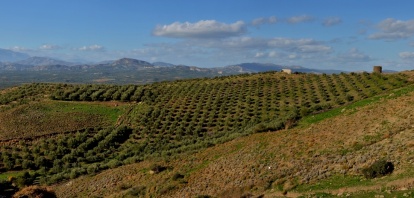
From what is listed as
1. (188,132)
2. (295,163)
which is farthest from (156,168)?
(188,132)

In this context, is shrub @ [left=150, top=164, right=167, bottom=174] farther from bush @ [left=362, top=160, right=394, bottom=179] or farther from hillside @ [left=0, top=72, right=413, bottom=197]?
bush @ [left=362, top=160, right=394, bottom=179]

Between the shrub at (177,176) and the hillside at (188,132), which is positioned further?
the shrub at (177,176)

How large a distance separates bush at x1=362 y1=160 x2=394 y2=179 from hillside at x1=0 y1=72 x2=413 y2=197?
1.39 m

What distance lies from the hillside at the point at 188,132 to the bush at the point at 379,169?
4.57 feet

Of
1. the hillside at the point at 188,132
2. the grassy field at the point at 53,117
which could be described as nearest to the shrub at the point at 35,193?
the hillside at the point at 188,132

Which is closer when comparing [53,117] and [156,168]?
[156,168]

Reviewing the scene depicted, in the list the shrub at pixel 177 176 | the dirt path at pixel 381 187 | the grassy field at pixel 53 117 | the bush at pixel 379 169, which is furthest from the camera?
the grassy field at pixel 53 117

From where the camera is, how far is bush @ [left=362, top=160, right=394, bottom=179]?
1848 centimetres

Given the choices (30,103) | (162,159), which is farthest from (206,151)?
(30,103)

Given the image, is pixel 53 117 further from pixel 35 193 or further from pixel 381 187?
pixel 381 187

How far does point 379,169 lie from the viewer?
18.5 metres

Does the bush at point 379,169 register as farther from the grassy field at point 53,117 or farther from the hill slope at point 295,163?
the grassy field at point 53,117

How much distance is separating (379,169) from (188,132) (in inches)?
1176

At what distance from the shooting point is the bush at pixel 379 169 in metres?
18.5
